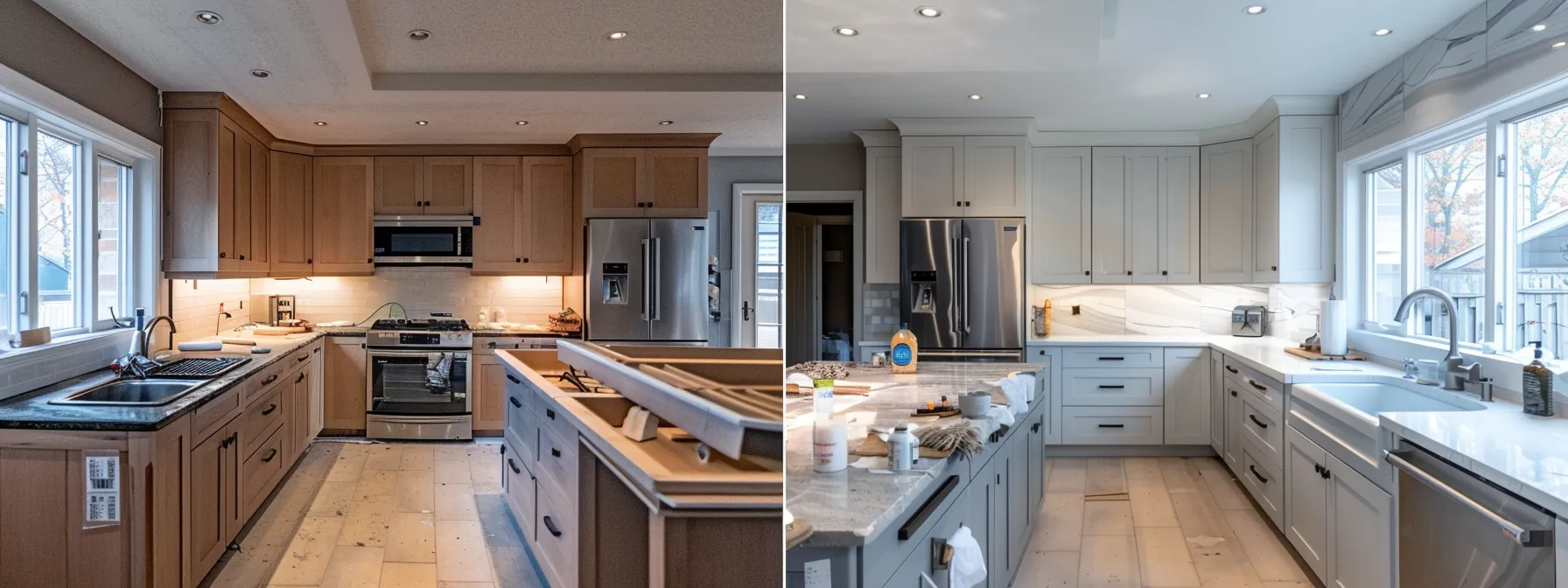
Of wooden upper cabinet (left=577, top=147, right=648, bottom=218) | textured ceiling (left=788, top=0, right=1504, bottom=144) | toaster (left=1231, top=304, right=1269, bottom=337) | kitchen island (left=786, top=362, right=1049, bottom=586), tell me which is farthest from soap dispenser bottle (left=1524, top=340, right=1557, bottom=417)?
toaster (left=1231, top=304, right=1269, bottom=337)

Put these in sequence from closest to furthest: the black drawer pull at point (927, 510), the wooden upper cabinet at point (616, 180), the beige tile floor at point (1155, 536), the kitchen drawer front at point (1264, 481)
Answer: the wooden upper cabinet at point (616, 180) → the black drawer pull at point (927, 510) → the beige tile floor at point (1155, 536) → the kitchen drawer front at point (1264, 481)

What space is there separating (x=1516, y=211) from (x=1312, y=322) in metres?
2.11

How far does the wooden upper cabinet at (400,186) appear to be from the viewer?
5109mm

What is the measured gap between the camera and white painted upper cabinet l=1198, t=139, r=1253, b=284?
4.95m

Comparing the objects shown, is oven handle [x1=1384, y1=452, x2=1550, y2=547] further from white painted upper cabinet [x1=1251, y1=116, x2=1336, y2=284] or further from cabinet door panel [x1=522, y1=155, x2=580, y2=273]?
cabinet door panel [x1=522, y1=155, x2=580, y2=273]

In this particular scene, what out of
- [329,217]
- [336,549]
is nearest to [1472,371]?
[336,549]

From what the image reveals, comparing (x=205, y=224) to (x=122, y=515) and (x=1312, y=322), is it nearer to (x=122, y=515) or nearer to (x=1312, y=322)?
(x=122, y=515)

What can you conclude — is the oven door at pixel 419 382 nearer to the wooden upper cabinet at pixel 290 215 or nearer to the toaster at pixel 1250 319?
the wooden upper cabinet at pixel 290 215

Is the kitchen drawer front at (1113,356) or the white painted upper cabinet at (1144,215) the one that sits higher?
the white painted upper cabinet at (1144,215)

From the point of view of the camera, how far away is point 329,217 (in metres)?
5.12

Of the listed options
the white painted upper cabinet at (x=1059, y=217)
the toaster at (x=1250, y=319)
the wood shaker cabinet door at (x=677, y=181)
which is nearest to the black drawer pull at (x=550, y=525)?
the wood shaker cabinet door at (x=677, y=181)

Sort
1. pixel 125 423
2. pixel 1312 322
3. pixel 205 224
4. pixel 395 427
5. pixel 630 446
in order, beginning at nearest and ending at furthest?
pixel 630 446, pixel 125 423, pixel 205 224, pixel 395 427, pixel 1312 322

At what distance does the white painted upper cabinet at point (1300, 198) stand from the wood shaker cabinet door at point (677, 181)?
14.1 ft

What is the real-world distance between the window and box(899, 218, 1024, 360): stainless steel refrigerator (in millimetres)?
1633
